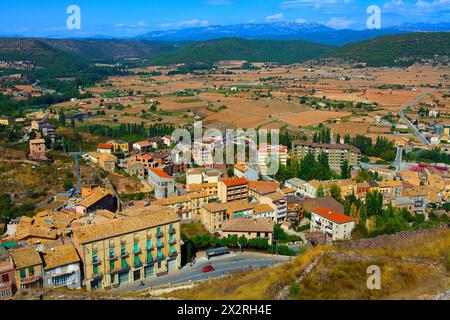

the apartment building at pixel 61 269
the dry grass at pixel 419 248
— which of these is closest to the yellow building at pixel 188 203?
the apartment building at pixel 61 269

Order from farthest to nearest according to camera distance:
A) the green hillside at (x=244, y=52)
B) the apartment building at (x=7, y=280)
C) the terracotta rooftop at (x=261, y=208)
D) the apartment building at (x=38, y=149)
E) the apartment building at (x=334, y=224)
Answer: the green hillside at (x=244, y=52) → the apartment building at (x=38, y=149) → the terracotta rooftop at (x=261, y=208) → the apartment building at (x=334, y=224) → the apartment building at (x=7, y=280)

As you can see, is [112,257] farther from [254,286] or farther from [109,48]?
[109,48]

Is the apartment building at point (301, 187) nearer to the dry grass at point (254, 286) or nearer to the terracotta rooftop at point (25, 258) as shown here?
the dry grass at point (254, 286)

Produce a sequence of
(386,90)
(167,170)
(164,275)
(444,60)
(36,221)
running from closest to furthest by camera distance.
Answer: (164,275)
(36,221)
(167,170)
(386,90)
(444,60)

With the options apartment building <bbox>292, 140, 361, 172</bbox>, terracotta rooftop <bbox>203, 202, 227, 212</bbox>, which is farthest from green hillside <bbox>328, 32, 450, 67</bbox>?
terracotta rooftop <bbox>203, 202, 227, 212</bbox>
